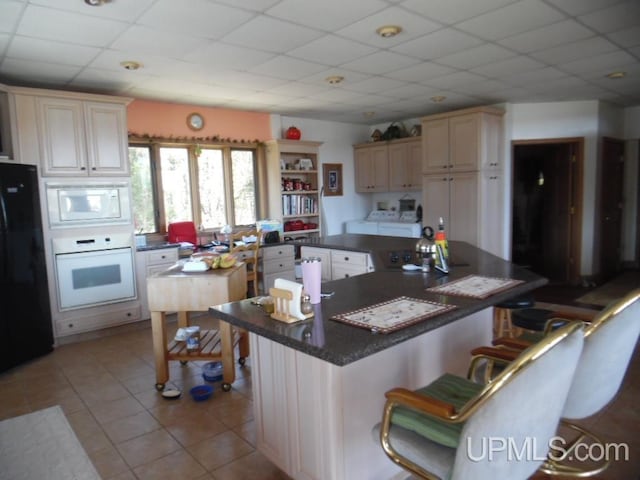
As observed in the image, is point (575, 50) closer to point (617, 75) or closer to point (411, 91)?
point (617, 75)

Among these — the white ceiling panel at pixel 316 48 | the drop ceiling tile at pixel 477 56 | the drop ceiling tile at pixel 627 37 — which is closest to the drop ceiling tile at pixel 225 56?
the white ceiling panel at pixel 316 48

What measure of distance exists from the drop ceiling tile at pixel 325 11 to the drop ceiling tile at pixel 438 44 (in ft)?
2.19

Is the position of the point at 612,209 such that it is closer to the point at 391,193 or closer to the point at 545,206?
the point at 545,206

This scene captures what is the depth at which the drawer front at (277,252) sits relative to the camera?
17.3 feet

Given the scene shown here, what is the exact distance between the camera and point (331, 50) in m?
3.34

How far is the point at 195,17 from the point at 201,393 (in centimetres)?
245

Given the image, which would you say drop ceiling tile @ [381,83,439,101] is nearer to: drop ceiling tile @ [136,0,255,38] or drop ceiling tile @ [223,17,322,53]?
drop ceiling tile @ [223,17,322,53]

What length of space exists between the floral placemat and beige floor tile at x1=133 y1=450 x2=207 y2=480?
1483 millimetres

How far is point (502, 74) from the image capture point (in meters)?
4.18

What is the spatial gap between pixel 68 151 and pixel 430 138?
4.28 metres

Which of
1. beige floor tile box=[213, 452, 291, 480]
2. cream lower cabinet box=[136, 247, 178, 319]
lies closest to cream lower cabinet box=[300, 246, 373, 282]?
beige floor tile box=[213, 452, 291, 480]

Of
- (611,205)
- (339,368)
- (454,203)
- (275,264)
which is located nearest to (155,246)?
(275,264)

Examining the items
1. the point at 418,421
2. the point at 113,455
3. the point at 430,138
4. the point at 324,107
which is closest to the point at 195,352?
the point at 113,455

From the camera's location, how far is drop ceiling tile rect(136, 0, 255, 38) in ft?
8.15
